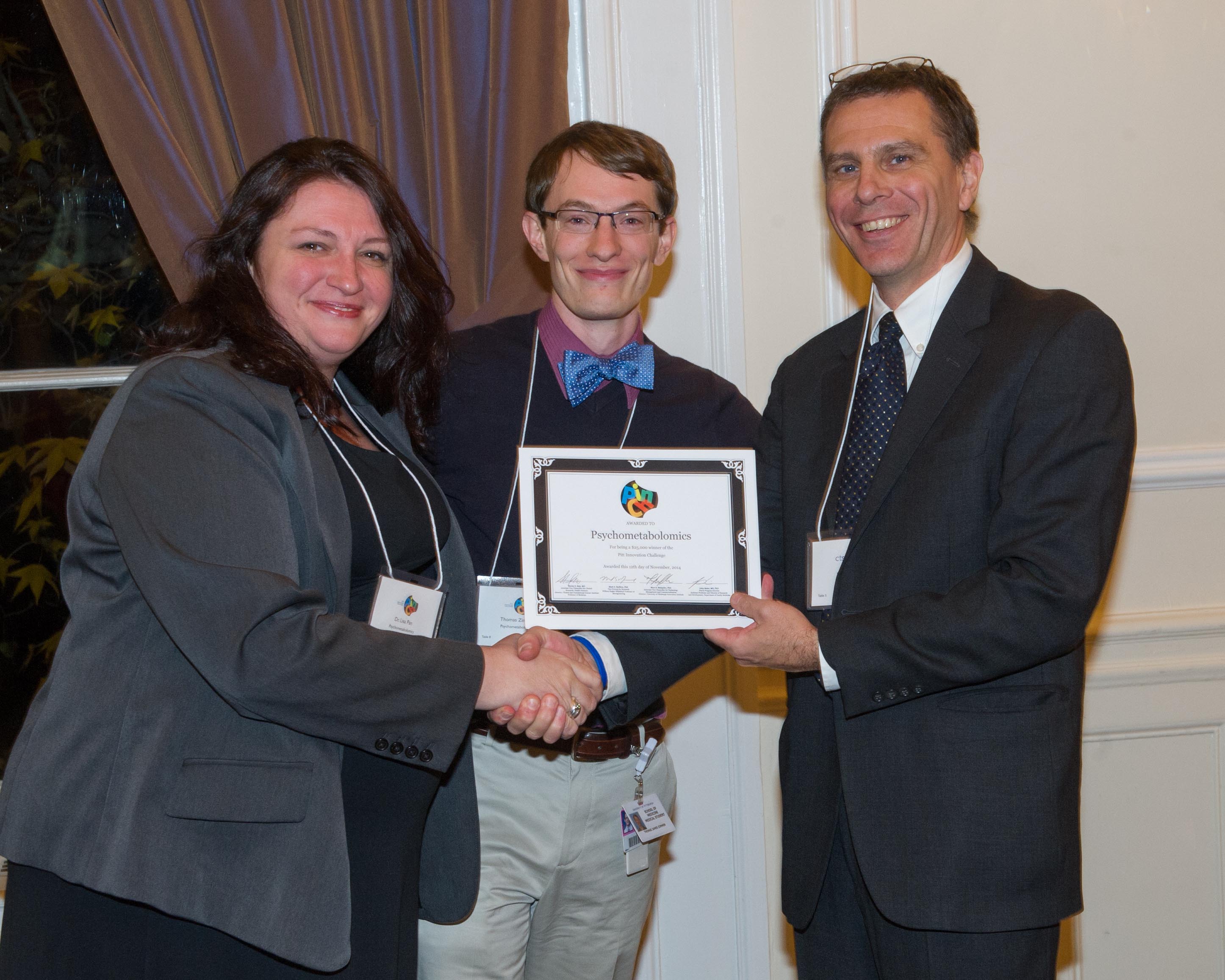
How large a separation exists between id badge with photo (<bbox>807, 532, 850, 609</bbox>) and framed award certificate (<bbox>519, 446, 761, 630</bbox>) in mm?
108

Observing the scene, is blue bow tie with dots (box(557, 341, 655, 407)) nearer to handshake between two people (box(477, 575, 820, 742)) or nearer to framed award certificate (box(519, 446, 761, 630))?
framed award certificate (box(519, 446, 761, 630))

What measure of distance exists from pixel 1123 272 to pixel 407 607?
7.47 ft

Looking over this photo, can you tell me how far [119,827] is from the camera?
154 cm

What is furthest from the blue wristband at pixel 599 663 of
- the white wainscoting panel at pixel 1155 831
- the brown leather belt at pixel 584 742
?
the white wainscoting panel at pixel 1155 831

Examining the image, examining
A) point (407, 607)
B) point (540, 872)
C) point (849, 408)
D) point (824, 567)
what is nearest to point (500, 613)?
point (407, 607)

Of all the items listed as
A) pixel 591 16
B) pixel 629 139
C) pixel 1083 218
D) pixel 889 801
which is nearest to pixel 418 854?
pixel 889 801

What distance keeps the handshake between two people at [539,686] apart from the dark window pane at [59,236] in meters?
1.65

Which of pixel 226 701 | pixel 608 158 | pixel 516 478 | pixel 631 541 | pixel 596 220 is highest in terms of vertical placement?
pixel 608 158

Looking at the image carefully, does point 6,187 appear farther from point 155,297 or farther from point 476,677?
point 476,677

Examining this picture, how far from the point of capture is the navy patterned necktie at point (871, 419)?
206cm

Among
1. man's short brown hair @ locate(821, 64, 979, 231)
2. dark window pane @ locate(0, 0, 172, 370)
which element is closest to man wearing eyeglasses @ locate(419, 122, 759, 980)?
man's short brown hair @ locate(821, 64, 979, 231)

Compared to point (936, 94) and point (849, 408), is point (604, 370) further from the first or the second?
point (936, 94)

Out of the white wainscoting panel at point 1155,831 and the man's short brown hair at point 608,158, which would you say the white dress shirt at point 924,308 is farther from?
the white wainscoting panel at point 1155,831

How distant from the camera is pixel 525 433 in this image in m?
→ 2.35
